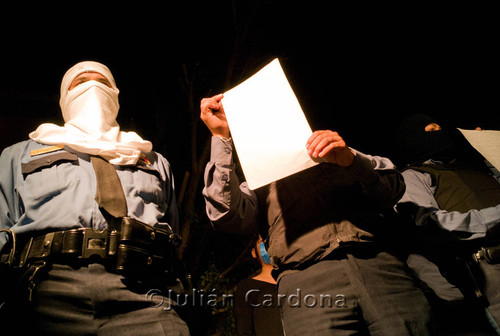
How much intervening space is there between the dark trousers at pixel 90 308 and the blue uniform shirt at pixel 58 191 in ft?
0.84

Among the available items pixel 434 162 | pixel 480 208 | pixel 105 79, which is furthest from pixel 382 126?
pixel 105 79

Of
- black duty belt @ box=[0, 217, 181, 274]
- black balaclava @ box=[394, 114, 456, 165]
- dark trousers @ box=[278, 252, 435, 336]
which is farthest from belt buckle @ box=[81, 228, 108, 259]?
black balaclava @ box=[394, 114, 456, 165]

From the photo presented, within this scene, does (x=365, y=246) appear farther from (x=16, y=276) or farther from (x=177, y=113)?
(x=177, y=113)

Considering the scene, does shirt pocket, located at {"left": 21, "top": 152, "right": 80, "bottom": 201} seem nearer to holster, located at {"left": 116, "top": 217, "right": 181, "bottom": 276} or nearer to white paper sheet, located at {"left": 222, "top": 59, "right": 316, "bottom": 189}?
holster, located at {"left": 116, "top": 217, "right": 181, "bottom": 276}

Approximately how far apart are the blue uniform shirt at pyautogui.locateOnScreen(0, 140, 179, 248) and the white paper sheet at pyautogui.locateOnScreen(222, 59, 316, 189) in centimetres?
69

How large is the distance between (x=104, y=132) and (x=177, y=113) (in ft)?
9.99

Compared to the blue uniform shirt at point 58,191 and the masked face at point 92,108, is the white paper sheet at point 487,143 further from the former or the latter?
the masked face at point 92,108

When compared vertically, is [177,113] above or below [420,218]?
above

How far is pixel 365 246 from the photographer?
5.39 feet

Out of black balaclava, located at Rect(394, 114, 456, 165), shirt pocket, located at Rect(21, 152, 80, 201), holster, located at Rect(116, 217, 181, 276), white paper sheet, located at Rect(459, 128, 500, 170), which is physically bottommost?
holster, located at Rect(116, 217, 181, 276)

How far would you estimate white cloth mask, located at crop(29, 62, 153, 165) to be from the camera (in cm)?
178

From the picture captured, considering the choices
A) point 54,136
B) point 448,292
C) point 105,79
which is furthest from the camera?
point 105,79

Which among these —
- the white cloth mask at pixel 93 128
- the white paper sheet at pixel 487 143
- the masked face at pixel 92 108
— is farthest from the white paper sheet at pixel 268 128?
the white paper sheet at pixel 487 143

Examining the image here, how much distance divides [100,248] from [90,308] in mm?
277
